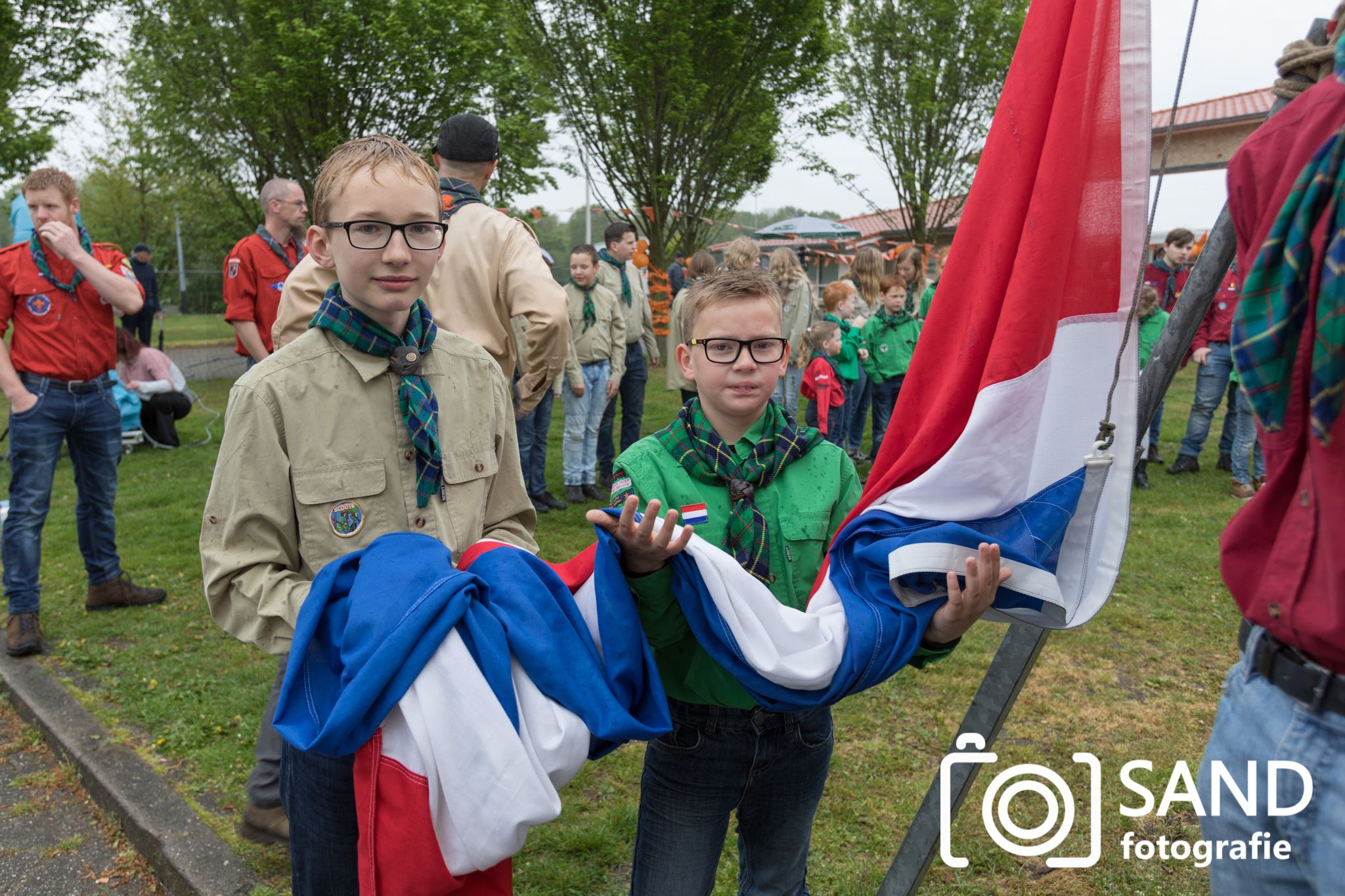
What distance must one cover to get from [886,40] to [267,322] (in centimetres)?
2052

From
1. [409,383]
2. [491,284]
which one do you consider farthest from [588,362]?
[409,383]

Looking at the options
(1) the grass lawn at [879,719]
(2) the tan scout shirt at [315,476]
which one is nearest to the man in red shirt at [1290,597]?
(2) the tan scout shirt at [315,476]

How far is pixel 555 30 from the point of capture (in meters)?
18.0

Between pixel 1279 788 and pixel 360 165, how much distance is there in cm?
206

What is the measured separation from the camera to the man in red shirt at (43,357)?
5113mm

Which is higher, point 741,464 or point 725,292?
point 725,292

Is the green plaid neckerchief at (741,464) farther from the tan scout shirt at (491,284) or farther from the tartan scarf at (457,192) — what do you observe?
the tartan scarf at (457,192)

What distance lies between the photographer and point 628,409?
951 centimetres

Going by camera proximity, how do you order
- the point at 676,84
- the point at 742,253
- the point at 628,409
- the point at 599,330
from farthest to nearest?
1. the point at 676,84
2. the point at 628,409
3. the point at 742,253
4. the point at 599,330

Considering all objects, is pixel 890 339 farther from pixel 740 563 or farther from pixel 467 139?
pixel 740 563

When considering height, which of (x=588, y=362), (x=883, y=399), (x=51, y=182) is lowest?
(x=883, y=399)

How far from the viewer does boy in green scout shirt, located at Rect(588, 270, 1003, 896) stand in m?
2.18

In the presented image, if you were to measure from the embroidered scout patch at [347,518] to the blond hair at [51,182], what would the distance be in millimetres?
3978

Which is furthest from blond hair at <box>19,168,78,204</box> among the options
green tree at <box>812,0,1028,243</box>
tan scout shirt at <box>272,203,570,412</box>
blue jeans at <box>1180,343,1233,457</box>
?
green tree at <box>812,0,1028,243</box>
